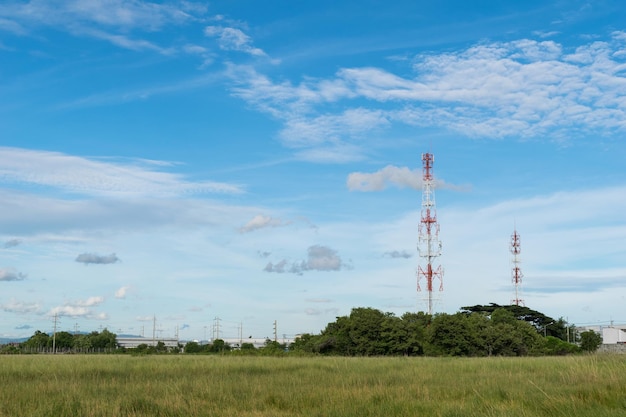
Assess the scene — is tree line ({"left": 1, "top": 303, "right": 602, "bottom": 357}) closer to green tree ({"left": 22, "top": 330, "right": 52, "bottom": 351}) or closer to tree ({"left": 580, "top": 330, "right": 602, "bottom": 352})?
tree ({"left": 580, "top": 330, "right": 602, "bottom": 352})

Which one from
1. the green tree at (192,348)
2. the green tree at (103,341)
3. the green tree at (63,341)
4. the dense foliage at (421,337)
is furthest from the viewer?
the green tree at (63,341)

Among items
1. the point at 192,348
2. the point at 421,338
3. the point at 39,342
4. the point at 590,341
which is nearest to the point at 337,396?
the point at 421,338

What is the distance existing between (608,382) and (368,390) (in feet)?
19.3

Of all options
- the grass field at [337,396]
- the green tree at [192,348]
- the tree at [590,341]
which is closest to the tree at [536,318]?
the tree at [590,341]

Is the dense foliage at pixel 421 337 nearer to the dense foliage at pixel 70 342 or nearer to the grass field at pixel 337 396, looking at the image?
the grass field at pixel 337 396

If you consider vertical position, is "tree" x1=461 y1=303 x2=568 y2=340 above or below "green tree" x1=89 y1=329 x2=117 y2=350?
above

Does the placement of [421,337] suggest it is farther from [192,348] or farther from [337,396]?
[337,396]

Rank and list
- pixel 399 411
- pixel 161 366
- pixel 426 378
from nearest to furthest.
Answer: pixel 399 411 < pixel 426 378 < pixel 161 366

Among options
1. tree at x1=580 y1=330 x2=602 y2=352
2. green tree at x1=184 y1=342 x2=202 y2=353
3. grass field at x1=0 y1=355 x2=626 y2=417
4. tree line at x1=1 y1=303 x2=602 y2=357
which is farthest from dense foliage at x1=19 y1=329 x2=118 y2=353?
grass field at x1=0 y1=355 x2=626 y2=417

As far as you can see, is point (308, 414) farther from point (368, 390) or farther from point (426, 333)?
point (426, 333)

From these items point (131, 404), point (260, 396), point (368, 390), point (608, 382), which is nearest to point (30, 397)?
point (131, 404)

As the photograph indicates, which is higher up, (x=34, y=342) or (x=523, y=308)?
(x=523, y=308)

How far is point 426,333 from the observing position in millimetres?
54344

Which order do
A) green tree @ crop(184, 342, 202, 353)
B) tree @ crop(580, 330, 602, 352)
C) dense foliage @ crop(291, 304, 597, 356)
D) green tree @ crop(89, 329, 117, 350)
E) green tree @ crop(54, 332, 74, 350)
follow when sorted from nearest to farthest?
1. dense foliage @ crop(291, 304, 597, 356)
2. green tree @ crop(184, 342, 202, 353)
3. tree @ crop(580, 330, 602, 352)
4. green tree @ crop(89, 329, 117, 350)
5. green tree @ crop(54, 332, 74, 350)
